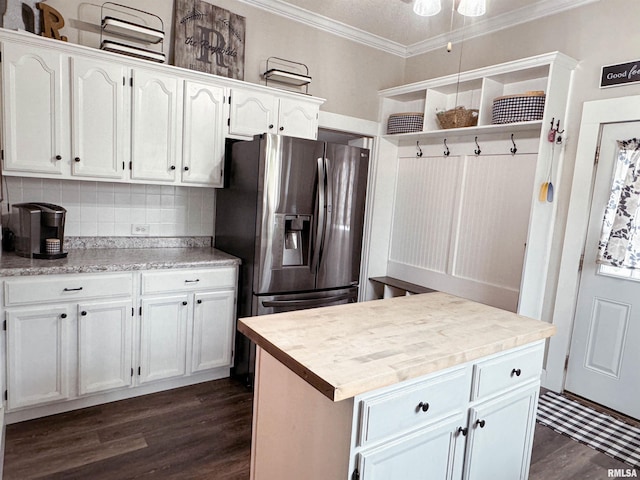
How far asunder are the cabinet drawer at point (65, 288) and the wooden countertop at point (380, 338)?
1.25 metres

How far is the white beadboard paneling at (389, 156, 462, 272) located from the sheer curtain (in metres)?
1.14

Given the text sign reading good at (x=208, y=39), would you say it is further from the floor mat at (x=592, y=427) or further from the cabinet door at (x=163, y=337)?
the floor mat at (x=592, y=427)

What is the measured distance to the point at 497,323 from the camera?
1771 millimetres

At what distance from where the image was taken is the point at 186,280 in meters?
2.73

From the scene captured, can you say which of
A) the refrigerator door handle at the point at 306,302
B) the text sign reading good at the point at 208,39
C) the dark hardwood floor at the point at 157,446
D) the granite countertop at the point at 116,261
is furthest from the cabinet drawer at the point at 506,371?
the text sign reading good at the point at 208,39

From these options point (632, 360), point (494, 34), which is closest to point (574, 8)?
point (494, 34)

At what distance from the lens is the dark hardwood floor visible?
2053 mm

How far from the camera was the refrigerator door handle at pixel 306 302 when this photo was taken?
286 cm

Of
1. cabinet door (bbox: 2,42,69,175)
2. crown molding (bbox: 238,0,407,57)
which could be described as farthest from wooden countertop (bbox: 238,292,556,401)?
crown molding (bbox: 238,0,407,57)

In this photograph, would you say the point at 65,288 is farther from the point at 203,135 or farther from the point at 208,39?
the point at 208,39

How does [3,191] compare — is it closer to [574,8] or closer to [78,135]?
[78,135]

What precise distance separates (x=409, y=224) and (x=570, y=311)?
5.10 ft

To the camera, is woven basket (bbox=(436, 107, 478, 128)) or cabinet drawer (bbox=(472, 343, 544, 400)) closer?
cabinet drawer (bbox=(472, 343, 544, 400))

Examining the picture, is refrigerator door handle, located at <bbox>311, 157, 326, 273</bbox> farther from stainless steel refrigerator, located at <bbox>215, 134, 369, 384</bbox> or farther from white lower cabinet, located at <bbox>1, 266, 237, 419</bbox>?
white lower cabinet, located at <bbox>1, 266, 237, 419</bbox>
